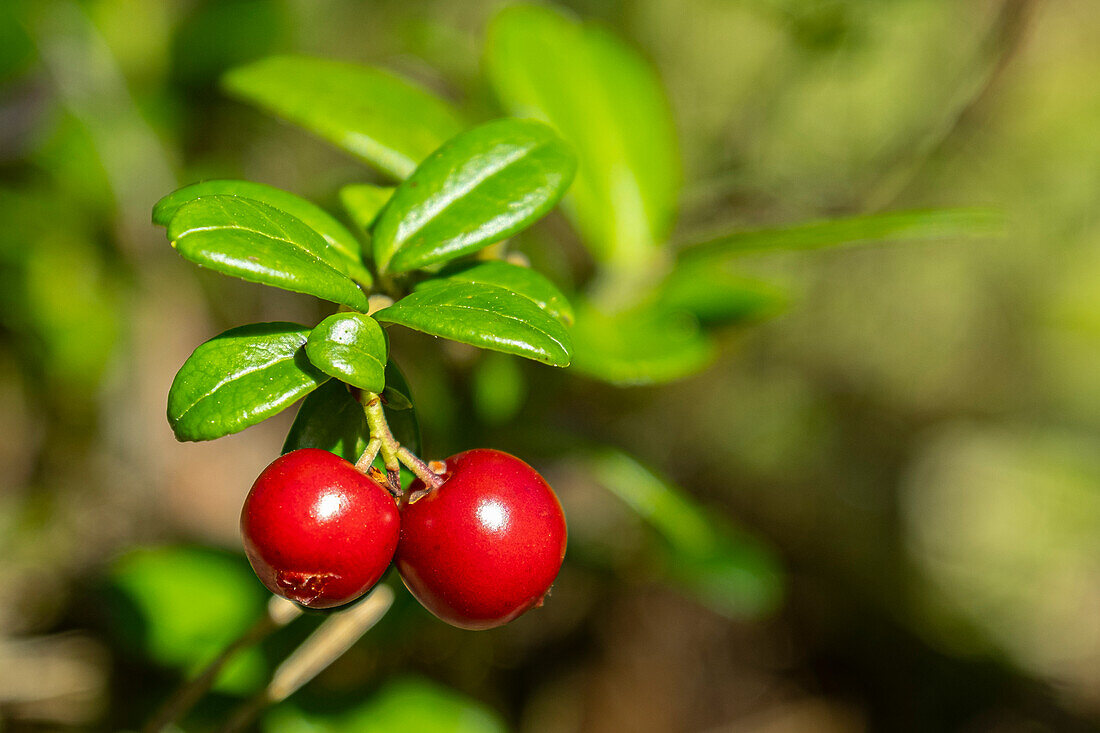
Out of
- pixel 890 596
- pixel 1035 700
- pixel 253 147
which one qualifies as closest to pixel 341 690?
pixel 253 147

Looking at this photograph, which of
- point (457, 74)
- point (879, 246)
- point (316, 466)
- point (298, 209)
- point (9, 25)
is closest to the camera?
point (316, 466)

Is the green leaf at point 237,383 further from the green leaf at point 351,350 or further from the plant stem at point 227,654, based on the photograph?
the plant stem at point 227,654

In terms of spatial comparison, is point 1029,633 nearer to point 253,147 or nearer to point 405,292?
point 405,292

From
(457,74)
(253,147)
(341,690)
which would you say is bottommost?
(341,690)

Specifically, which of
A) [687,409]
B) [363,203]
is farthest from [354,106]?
[687,409]

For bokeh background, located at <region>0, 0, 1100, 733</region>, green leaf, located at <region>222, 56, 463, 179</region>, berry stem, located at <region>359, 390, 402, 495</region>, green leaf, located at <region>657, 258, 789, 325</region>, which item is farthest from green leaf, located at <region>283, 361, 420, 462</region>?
green leaf, located at <region>657, 258, 789, 325</region>

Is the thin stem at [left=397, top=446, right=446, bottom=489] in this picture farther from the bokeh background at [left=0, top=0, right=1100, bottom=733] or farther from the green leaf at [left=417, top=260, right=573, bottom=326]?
the bokeh background at [left=0, top=0, right=1100, bottom=733]

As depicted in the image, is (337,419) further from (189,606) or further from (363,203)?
(189,606)
